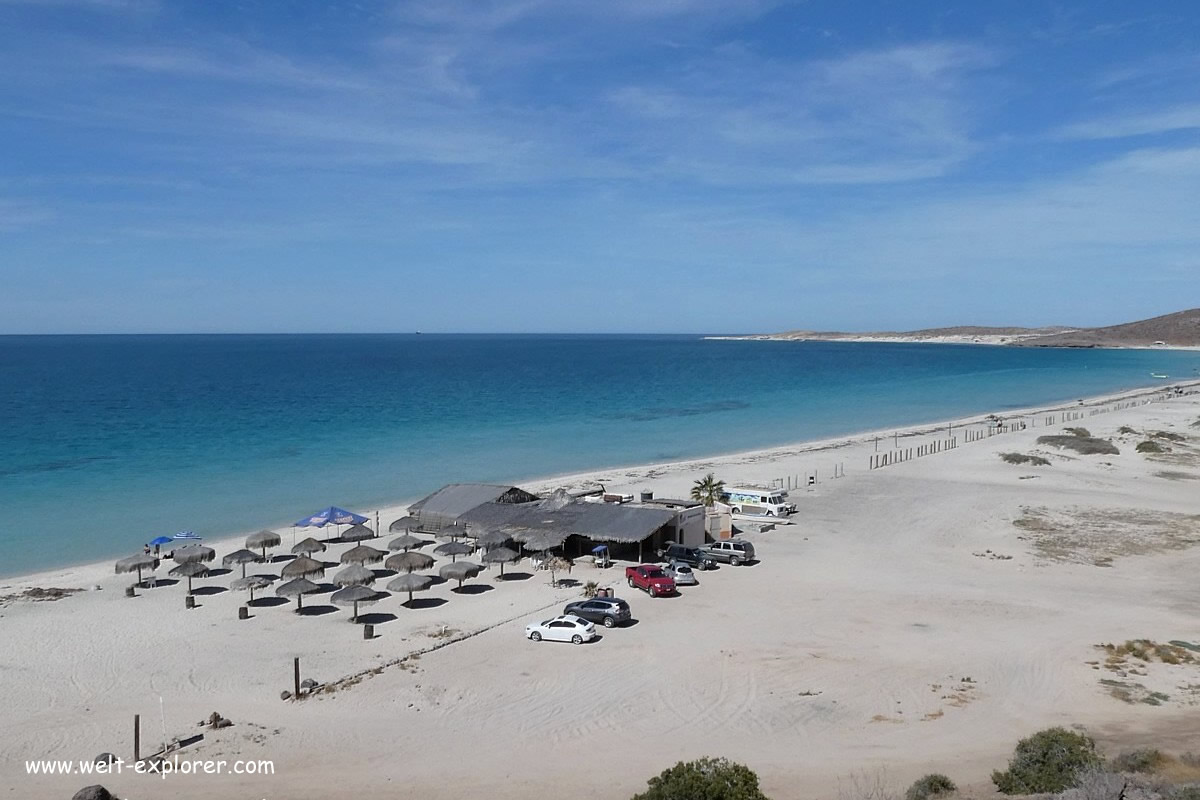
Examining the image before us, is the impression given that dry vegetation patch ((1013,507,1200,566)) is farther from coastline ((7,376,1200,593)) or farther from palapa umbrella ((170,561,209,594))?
palapa umbrella ((170,561,209,594))

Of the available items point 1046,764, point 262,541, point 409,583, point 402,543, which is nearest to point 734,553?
point 409,583

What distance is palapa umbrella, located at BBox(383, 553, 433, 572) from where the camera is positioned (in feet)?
94.3

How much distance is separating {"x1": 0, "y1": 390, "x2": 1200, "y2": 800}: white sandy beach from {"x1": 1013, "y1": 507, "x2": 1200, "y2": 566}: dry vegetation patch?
24cm

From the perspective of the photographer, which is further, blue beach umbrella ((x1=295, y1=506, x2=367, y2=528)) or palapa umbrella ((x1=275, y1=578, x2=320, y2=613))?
blue beach umbrella ((x1=295, y1=506, x2=367, y2=528))

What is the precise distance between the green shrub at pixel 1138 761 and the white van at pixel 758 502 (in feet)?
81.7

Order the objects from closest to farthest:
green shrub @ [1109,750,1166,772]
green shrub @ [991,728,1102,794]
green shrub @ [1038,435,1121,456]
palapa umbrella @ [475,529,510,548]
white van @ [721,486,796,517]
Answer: green shrub @ [991,728,1102,794] → green shrub @ [1109,750,1166,772] → palapa umbrella @ [475,529,510,548] → white van @ [721,486,796,517] → green shrub @ [1038,435,1121,456]

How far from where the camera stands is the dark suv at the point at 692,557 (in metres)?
31.4

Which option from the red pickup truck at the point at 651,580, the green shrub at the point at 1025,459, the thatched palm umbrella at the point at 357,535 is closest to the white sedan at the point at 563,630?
the red pickup truck at the point at 651,580

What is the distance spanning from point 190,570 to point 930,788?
24733 millimetres

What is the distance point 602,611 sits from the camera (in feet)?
81.6

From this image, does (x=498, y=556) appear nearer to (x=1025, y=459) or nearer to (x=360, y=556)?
(x=360, y=556)

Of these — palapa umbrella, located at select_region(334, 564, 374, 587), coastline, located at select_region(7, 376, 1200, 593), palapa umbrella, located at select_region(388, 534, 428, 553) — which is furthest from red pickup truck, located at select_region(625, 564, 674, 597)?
coastline, located at select_region(7, 376, 1200, 593)

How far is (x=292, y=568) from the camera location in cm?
2805

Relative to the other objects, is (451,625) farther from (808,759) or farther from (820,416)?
(820,416)
